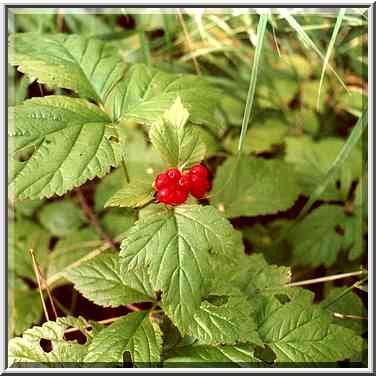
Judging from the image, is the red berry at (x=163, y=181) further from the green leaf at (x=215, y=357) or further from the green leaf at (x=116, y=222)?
the green leaf at (x=116, y=222)

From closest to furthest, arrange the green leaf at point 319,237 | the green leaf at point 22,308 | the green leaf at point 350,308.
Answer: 1. the green leaf at point 350,308
2. the green leaf at point 22,308
3. the green leaf at point 319,237

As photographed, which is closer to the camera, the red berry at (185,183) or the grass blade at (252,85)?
the red berry at (185,183)

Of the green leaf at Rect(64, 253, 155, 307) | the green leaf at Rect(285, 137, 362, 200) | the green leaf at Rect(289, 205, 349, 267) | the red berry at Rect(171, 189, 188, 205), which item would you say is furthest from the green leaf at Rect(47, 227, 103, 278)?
the red berry at Rect(171, 189, 188, 205)

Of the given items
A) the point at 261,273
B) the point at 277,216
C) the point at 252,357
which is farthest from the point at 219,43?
the point at 252,357

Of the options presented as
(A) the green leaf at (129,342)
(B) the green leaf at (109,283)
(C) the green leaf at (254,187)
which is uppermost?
(C) the green leaf at (254,187)

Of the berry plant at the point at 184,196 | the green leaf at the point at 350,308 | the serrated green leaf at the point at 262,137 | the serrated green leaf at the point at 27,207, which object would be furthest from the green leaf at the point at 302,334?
the serrated green leaf at the point at 27,207

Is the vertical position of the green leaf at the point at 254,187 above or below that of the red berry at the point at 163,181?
below

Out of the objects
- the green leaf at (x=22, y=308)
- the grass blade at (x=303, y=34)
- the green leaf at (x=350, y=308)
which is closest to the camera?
the grass blade at (x=303, y=34)

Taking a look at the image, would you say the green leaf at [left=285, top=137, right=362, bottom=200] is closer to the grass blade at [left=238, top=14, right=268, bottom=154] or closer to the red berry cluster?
the grass blade at [left=238, top=14, right=268, bottom=154]
